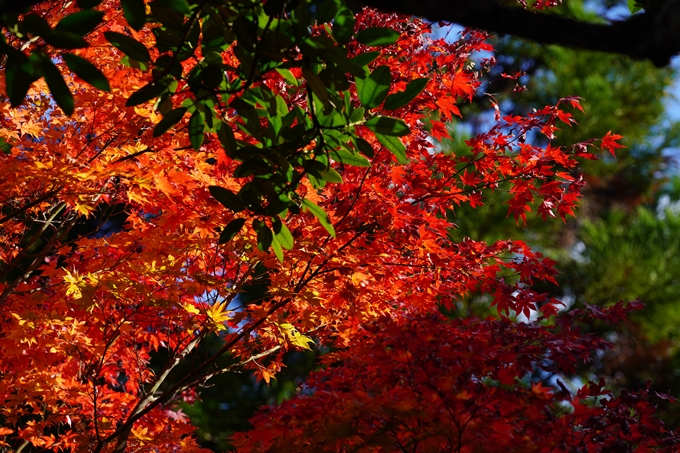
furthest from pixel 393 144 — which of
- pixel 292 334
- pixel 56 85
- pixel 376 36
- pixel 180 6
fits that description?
pixel 292 334

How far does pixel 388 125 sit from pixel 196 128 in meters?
0.60

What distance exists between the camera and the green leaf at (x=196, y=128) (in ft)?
6.40

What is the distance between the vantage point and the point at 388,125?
185 cm

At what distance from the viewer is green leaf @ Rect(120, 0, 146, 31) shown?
5.21ft

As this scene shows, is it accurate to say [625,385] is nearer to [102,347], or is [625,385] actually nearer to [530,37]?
[102,347]

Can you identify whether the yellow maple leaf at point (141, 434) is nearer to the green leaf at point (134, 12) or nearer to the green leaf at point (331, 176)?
the green leaf at point (331, 176)

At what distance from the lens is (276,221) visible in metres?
2.06

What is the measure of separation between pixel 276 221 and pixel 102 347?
6.75 ft

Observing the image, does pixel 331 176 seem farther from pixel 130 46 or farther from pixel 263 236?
pixel 130 46

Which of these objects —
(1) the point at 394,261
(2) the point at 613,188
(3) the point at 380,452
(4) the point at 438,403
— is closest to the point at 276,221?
(4) the point at 438,403

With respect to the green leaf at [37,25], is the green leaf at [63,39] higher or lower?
lower

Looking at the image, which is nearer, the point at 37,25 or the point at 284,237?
the point at 37,25

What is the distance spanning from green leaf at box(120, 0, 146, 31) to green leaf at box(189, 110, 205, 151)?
38 centimetres

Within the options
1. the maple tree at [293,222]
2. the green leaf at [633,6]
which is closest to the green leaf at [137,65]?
the maple tree at [293,222]
